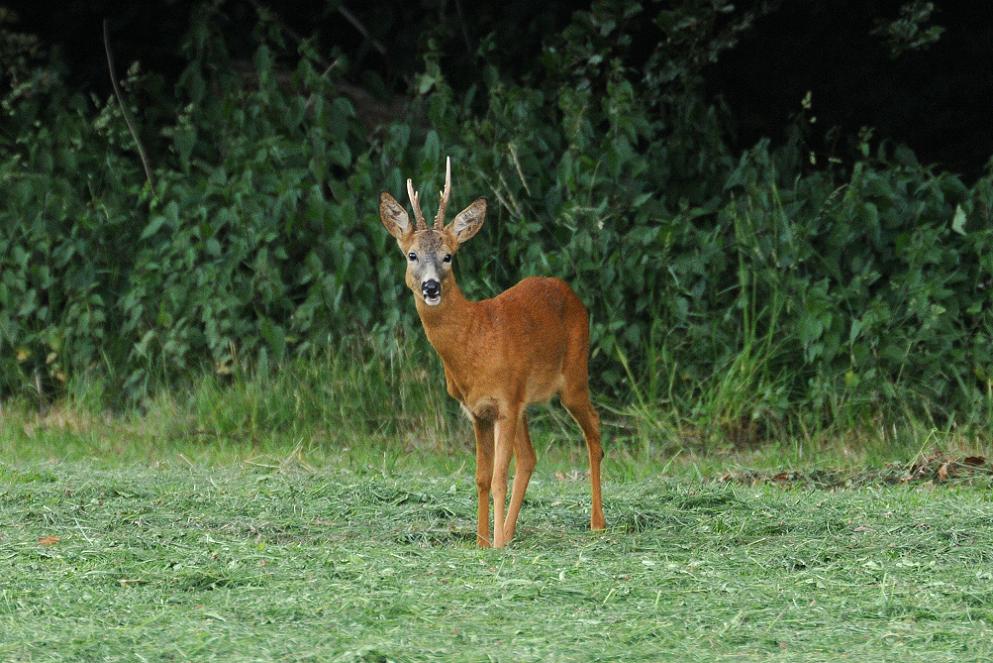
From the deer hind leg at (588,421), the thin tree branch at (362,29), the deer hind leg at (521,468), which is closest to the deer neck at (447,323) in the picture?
the deer hind leg at (521,468)

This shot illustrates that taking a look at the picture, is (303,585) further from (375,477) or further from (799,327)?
(799,327)

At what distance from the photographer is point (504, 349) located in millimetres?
6301

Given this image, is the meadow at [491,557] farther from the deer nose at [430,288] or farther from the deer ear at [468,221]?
the deer ear at [468,221]

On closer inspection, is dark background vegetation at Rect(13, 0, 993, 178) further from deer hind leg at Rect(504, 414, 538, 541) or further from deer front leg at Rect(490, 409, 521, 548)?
deer front leg at Rect(490, 409, 521, 548)

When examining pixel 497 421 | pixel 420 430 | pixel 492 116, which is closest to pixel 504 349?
pixel 497 421

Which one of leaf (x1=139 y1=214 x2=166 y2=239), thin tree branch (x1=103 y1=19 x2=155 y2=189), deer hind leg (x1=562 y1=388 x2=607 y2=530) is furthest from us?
thin tree branch (x1=103 y1=19 x2=155 y2=189)

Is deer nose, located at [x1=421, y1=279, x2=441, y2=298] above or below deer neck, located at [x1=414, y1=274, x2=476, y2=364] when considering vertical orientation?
above

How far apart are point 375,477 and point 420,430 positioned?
5.01 feet

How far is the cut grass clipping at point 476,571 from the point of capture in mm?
4453

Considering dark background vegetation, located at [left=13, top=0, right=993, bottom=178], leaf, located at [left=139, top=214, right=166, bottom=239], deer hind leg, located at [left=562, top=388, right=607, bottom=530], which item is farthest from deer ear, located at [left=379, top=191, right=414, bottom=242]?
dark background vegetation, located at [left=13, top=0, right=993, bottom=178]

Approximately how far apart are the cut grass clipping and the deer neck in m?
0.75

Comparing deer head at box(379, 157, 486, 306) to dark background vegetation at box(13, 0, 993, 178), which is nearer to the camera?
deer head at box(379, 157, 486, 306)

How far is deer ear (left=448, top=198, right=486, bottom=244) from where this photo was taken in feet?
20.9

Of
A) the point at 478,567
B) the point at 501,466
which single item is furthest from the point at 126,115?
the point at 478,567
